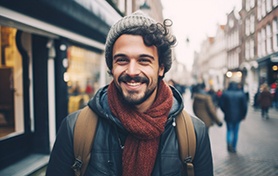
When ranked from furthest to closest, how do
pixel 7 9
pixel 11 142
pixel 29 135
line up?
pixel 29 135 → pixel 11 142 → pixel 7 9

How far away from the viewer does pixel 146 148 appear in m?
1.51

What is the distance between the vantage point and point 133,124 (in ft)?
4.91

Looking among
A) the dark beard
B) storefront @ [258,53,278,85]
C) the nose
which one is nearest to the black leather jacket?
the dark beard

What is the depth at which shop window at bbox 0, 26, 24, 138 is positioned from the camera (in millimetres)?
4773

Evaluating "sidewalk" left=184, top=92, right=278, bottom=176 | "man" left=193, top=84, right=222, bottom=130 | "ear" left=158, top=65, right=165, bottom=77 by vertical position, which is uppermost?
"ear" left=158, top=65, right=165, bottom=77

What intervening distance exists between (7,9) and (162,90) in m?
2.78

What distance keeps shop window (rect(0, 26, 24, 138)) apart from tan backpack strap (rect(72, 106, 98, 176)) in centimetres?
379

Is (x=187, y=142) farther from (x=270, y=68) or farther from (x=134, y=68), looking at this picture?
(x=270, y=68)

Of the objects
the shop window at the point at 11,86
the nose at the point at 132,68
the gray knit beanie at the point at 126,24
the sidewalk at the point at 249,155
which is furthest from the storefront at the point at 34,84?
the sidewalk at the point at 249,155

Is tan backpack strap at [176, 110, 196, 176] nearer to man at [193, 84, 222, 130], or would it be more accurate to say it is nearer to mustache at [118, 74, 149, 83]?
mustache at [118, 74, 149, 83]

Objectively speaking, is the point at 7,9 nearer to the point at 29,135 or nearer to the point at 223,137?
the point at 29,135

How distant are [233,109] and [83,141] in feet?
17.4

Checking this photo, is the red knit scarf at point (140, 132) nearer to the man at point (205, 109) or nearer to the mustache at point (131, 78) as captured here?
the mustache at point (131, 78)

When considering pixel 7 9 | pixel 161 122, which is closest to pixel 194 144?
pixel 161 122
